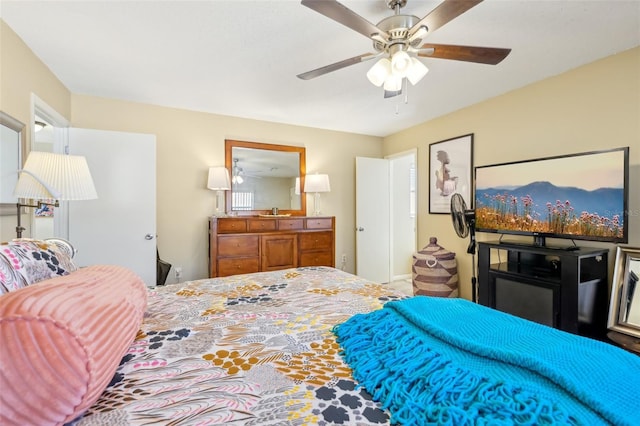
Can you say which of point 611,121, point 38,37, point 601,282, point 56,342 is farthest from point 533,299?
point 38,37

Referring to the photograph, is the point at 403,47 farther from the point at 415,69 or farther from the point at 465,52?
the point at 465,52

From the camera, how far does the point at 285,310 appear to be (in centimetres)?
140

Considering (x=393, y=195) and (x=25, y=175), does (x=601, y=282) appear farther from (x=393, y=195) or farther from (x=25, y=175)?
(x=25, y=175)

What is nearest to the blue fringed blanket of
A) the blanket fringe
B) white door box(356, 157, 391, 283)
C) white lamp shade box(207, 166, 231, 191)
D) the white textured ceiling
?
the blanket fringe

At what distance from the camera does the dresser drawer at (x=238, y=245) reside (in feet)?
10.7

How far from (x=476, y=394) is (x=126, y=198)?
3383 millimetres

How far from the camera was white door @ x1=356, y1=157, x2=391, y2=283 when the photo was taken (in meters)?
4.50

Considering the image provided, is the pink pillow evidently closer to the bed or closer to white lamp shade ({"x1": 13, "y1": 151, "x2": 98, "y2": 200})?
the bed

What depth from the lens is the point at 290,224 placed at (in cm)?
369

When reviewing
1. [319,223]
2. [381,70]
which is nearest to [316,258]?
[319,223]

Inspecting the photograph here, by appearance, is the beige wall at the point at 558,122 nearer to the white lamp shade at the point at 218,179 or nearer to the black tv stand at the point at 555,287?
the black tv stand at the point at 555,287

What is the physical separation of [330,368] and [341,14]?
151 centimetres

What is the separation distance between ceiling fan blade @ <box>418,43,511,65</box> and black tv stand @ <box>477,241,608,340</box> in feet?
5.26

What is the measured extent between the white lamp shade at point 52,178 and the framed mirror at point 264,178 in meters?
2.07
